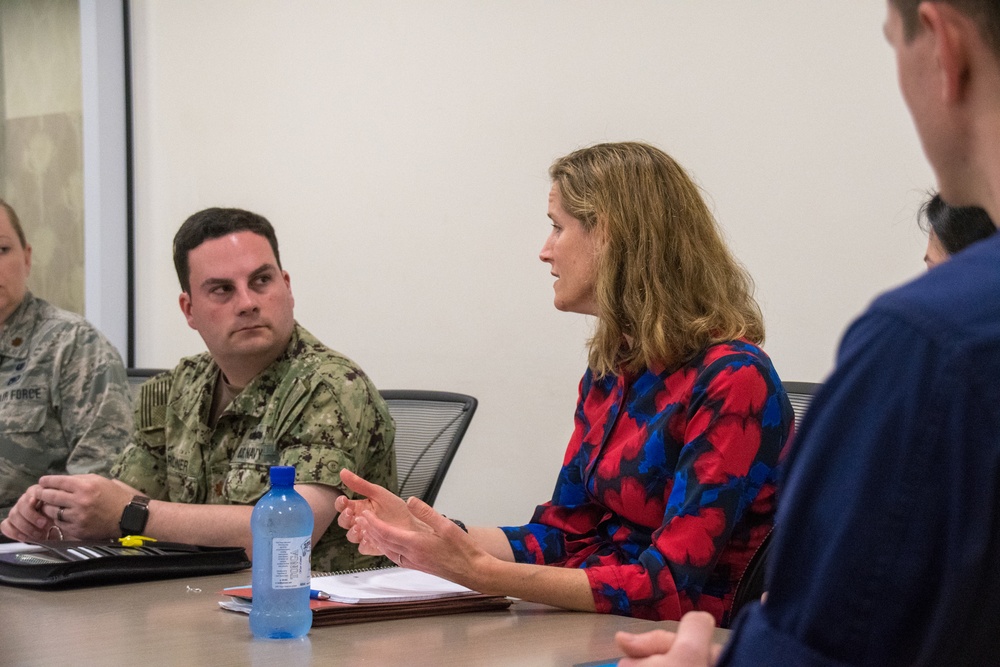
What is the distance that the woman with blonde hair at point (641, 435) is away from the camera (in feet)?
4.92

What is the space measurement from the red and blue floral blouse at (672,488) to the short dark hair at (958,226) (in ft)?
1.06

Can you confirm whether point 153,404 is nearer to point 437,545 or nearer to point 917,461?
point 437,545

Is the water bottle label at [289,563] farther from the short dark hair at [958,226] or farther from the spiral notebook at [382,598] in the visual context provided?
the short dark hair at [958,226]

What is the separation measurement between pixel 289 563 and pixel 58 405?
1657 mm

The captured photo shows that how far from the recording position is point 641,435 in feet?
5.59

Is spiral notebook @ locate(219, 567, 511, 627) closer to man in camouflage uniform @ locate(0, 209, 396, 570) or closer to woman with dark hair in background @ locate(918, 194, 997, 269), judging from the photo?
man in camouflage uniform @ locate(0, 209, 396, 570)

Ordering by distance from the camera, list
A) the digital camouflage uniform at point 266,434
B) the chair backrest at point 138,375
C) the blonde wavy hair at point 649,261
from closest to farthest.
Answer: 1. the blonde wavy hair at point 649,261
2. the digital camouflage uniform at point 266,434
3. the chair backrest at point 138,375

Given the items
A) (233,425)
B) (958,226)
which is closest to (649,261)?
(958,226)

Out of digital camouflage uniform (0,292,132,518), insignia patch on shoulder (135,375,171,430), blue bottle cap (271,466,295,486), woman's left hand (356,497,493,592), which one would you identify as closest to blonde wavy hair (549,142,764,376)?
woman's left hand (356,497,493,592)

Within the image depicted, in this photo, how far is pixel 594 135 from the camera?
3.04 meters

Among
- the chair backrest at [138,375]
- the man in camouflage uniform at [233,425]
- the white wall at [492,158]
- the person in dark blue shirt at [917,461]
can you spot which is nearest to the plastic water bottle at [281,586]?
the man in camouflage uniform at [233,425]

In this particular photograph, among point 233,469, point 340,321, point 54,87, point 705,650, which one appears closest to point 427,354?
point 340,321

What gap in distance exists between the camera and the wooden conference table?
47.9 inches

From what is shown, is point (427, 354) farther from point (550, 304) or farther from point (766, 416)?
point (766, 416)
